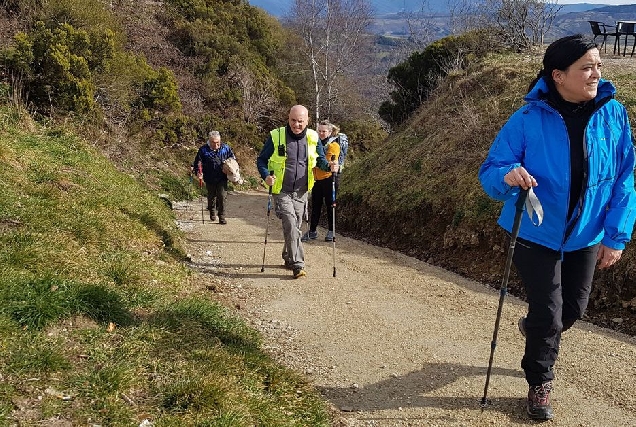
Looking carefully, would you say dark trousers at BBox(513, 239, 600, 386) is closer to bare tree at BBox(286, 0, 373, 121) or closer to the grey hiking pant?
the grey hiking pant

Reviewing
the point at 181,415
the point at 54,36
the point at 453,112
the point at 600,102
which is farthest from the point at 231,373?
the point at 54,36

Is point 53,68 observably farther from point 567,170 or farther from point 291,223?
point 567,170

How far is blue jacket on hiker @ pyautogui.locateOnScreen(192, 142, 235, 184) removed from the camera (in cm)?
1226

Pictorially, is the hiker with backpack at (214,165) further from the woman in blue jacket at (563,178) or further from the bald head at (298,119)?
the woman in blue jacket at (563,178)

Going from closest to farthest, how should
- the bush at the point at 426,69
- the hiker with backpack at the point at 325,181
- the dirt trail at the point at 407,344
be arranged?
the dirt trail at the point at 407,344 < the hiker with backpack at the point at 325,181 < the bush at the point at 426,69

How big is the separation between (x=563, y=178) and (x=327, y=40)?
31438mm

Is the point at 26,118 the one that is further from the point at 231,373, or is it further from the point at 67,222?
the point at 231,373

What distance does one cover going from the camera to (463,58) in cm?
1906

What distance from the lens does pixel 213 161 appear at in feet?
40.2

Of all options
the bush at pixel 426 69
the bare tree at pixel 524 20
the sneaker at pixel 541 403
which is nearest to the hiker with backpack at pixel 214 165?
the sneaker at pixel 541 403

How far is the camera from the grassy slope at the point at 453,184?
8789 mm

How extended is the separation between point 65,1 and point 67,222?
588 inches

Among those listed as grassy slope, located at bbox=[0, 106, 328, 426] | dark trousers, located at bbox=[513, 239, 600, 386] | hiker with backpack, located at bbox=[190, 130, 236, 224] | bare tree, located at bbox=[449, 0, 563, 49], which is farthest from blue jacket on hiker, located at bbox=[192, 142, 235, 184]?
bare tree, located at bbox=[449, 0, 563, 49]

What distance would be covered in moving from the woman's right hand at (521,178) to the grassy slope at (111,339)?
2.21 metres
